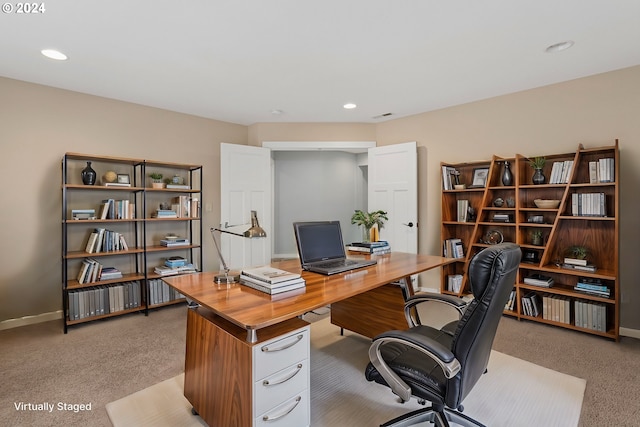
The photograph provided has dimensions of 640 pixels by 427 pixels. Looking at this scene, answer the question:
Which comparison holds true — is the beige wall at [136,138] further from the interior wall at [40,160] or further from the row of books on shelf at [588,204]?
the row of books on shelf at [588,204]

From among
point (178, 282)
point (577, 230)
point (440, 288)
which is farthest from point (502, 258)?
point (440, 288)

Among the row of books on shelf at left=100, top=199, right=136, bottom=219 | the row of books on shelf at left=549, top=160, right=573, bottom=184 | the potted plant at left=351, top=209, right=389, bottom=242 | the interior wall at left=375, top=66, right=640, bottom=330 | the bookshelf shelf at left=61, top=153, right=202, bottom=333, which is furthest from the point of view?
the potted plant at left=351, top=209, right=389, bottom=242

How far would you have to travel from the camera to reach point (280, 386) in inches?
59.9

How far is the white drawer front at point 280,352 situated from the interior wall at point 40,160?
3.28 meters

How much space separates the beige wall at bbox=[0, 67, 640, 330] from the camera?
3.01m

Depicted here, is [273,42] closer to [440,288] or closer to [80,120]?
[80,120]

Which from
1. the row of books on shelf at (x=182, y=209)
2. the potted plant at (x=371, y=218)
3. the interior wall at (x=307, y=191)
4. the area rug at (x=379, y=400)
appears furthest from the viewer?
the interior wall at (x=307, y=191)

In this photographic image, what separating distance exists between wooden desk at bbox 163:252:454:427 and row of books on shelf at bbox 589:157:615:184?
97.0 inches

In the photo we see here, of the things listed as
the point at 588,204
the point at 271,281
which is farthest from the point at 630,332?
the point at 271,281

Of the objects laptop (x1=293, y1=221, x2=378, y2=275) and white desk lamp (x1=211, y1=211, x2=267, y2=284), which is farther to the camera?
laptop (x1=293, y1=221, x2=378, y2=275)

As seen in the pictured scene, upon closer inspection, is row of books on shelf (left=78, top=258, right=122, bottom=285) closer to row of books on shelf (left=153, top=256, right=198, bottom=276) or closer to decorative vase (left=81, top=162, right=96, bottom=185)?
row of books on shelf (left=153, top=256, right=198, bottom=276)

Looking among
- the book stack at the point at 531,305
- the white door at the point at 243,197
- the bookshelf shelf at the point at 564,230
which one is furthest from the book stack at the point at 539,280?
the white door at the point at 243,197

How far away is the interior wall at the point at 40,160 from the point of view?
3.17 meters

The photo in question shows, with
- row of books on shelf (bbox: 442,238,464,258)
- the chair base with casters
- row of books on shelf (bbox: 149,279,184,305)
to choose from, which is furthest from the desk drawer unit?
row of books on shelf (bbox: 442,238,464,258)
